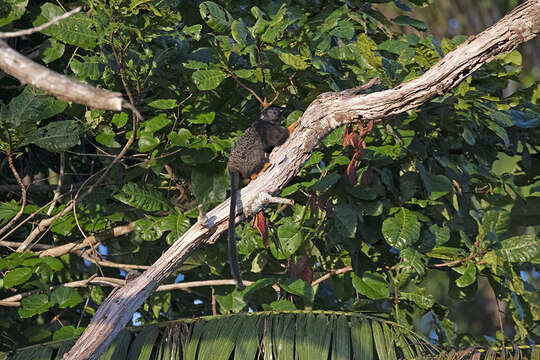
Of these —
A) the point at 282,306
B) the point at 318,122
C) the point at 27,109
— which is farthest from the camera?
the point at 282,306

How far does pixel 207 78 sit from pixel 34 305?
1443 mm

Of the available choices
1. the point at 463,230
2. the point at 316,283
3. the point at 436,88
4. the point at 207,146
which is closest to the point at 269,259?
the point at 316,283

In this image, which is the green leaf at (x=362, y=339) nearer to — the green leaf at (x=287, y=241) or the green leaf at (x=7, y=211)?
the green leaf at (x=287, y=241)

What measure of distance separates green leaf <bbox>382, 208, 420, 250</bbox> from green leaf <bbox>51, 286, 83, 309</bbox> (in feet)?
5.47

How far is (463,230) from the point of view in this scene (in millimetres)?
3920

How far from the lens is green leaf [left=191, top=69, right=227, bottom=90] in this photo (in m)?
3.34

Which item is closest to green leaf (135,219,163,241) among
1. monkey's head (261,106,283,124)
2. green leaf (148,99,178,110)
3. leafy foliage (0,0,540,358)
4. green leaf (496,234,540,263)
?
leafy foliage (0,0,540,358)

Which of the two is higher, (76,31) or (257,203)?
(76,31)

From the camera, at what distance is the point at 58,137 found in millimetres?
3365

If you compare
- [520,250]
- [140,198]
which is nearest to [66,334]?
[140,198]

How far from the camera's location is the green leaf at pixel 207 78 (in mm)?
3340

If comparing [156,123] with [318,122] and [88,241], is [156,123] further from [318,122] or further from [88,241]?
[318,122]

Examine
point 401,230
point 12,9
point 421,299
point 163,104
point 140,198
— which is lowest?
point 421,299

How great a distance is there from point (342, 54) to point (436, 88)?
102 centimetres
